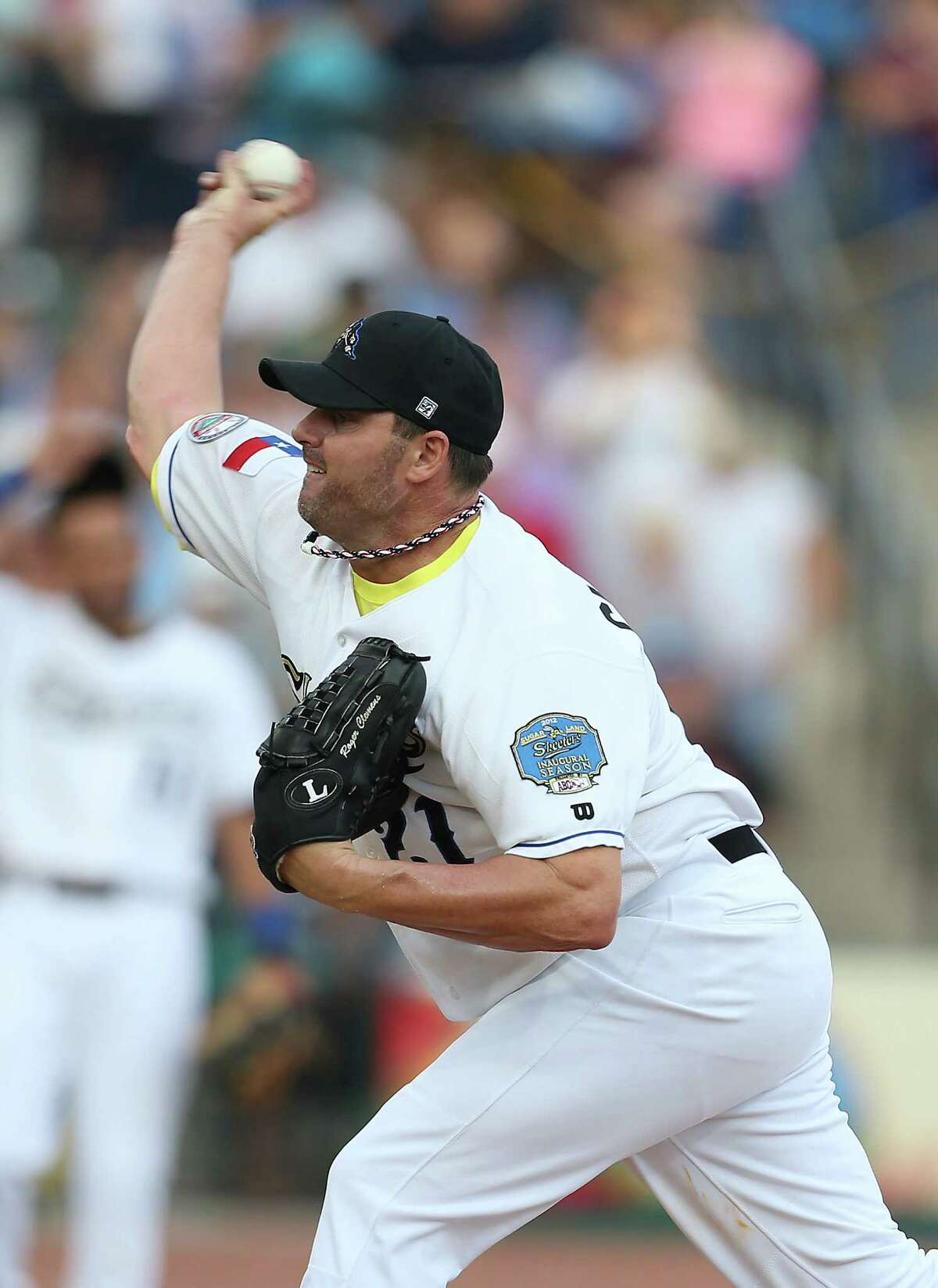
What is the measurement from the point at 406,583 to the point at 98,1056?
7.96 feet

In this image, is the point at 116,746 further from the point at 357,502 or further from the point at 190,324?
the point at 357,502

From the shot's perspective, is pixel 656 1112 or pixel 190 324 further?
pixel 190 324

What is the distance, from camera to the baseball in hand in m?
4.01

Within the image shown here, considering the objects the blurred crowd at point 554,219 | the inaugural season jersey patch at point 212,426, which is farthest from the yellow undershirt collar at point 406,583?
the blurred crowd at point 554,219

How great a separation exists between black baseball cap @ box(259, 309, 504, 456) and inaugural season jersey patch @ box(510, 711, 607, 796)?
1.93 ft

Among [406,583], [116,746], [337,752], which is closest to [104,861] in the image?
[116,746]

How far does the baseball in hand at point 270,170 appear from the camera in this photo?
4008mm

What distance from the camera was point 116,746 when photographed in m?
5.44

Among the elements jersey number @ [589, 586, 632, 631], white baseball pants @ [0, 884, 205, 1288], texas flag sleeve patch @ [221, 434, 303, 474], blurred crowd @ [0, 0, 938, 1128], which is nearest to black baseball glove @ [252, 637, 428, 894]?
jersey number @ [589, 586, 632, 631]

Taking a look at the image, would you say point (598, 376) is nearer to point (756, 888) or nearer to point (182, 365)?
point (182, 365)

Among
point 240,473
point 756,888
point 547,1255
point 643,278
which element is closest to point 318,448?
point 240,473

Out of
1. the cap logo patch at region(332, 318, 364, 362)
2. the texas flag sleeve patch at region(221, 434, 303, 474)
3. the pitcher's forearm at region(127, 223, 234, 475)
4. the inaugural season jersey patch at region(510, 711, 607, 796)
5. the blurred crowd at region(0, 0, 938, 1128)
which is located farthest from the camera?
the blurred crowd at region(0, 0, 938, 1128)

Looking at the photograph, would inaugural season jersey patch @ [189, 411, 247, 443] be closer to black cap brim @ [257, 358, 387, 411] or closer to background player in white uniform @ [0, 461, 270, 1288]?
black cap brim @ [257, 358, 387, 411]

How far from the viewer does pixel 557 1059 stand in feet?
10.9
